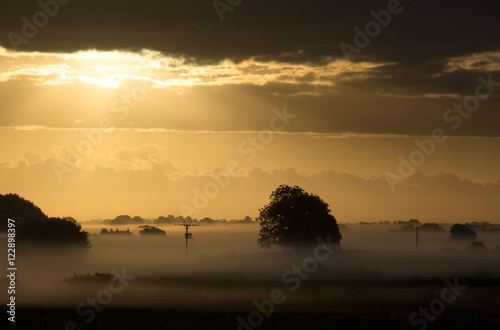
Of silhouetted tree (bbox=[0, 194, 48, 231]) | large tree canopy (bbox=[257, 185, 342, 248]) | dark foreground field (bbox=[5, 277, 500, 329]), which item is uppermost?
silhouetted tree (bbox=[0, 194, 48, 231])

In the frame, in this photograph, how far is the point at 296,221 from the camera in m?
133

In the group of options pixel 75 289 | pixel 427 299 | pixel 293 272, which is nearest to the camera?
pixel 427 299

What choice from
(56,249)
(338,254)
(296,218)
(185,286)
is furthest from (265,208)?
(185,286)

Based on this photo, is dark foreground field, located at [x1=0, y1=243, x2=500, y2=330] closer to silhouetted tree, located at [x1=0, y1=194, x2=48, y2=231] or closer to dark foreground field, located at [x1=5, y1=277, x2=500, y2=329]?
dark foreground field, located at [x1=5, y1=277, x2=500, y2=329]

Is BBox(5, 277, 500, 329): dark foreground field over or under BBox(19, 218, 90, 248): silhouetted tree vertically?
under

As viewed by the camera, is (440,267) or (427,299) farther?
(440,267)

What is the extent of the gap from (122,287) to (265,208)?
5605cm

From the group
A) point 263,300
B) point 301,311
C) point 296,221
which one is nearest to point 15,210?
point 296,221

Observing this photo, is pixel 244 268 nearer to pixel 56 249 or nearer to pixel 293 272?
pixel 293 272

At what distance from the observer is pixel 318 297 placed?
74062mm

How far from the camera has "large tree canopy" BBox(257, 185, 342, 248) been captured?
5182 inches

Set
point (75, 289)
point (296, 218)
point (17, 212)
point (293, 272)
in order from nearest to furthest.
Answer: point (75, 289), point (293, 272), point (296, 218), point (17, 212)

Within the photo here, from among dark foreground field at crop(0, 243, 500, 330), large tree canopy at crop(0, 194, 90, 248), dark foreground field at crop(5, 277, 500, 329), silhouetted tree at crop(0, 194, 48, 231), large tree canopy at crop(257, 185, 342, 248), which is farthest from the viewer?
silhouetted tree at crop(0, 194, 48, 231)

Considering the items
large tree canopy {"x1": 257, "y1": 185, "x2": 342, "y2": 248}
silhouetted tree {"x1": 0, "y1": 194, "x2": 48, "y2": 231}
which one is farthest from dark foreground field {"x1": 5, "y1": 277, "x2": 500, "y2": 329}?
silhouetted tree {"x1": 0, "y1": 194, "x2": 48, "y2": 231}
